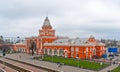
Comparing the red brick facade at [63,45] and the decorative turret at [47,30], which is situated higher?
the decorative turret at [47,30]

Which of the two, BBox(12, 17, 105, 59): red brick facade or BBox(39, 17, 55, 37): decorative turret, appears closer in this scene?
BBox(12, 17, 105, 59): red brick facade

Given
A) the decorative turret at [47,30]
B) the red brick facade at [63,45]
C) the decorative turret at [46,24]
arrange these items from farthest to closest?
the decorative turret at [46,24] < the decorative turret at [47,30] < the red brick facade at [63,45]

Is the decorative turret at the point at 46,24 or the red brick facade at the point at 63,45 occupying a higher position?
the decorative turret at the point at 46,24

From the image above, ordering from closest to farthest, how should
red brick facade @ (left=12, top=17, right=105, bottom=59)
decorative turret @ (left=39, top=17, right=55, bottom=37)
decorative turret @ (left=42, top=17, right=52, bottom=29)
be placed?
red brick facade @ (left=12, top=17, right=105, bottom=59) < decorative turret @ (left=39, top=17, right=55, bottom=37) < decorative turret @ (left=42, top=17, right=52, bottom=29)

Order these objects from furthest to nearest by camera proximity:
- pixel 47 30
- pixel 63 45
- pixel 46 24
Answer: pixel 46 24, pixel 47 30, pixel 63 45

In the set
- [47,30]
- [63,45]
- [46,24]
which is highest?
[46,24]

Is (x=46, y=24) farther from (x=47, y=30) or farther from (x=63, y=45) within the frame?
(x=63, y=45)

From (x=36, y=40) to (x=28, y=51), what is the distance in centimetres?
824

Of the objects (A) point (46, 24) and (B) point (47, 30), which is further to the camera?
(A) point (46, 24)

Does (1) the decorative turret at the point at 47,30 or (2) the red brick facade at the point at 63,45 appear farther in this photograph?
(1) the decorative turret at the point at 47,30

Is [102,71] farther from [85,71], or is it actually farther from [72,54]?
[72,54]

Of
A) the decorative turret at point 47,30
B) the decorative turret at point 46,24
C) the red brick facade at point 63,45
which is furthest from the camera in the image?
the decorative turret at point 46,24

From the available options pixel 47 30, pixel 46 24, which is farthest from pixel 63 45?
pixel 46 24

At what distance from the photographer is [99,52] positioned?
76.1 meters
